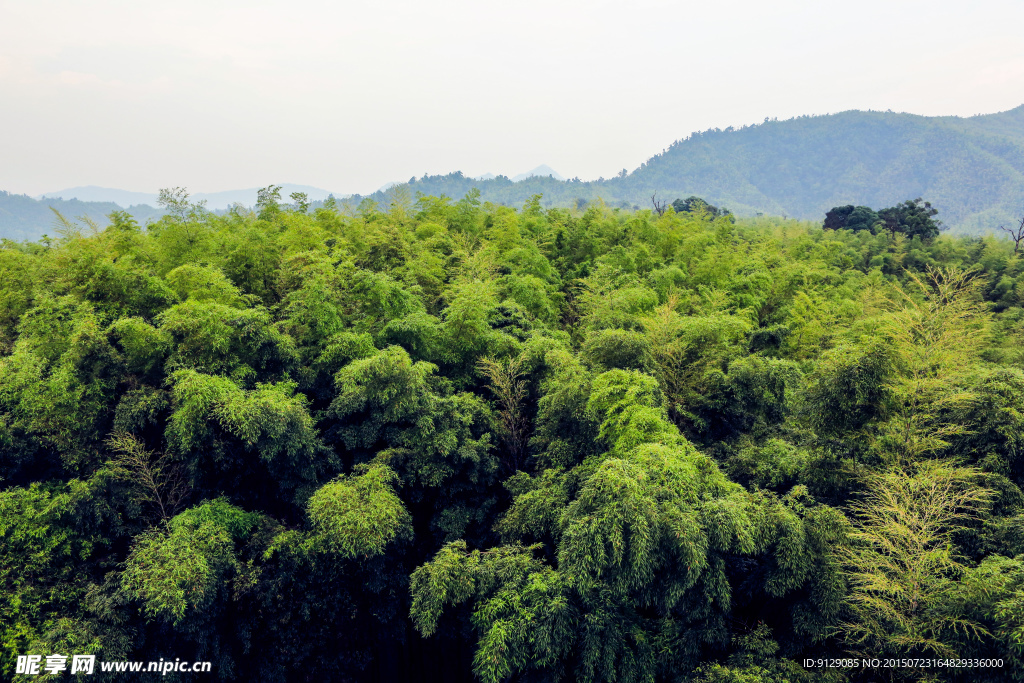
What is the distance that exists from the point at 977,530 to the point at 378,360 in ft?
26.4

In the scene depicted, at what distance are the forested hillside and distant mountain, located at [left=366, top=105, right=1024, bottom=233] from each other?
81.1m

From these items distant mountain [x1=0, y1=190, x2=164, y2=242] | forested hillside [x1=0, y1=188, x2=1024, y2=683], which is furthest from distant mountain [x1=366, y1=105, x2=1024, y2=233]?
forested hillside [x1=0, y1=188, x2=1024, y2=683]

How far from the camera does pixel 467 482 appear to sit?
28.0 ft

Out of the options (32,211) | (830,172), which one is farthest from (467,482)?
(830,172)

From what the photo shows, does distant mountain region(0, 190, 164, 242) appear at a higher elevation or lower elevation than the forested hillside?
higher

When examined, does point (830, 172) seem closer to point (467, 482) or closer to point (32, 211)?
point (467, 482)

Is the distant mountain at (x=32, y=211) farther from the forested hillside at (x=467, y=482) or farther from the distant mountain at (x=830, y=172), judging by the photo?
the forested hillside at (x=467, y=482)

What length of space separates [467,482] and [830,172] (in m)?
167

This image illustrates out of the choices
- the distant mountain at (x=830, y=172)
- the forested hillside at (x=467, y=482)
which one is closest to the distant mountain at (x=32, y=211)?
the distant mountain at (x=830, y=172)

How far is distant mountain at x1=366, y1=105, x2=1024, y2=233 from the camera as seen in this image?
9623 centimetres

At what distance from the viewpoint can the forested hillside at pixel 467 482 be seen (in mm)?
5453

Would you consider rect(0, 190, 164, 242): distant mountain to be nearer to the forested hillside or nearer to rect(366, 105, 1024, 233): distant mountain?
rect(366, 105, 1024, 233): distant mountain

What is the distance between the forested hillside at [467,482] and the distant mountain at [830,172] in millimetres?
81060

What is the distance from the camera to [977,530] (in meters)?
5.87
